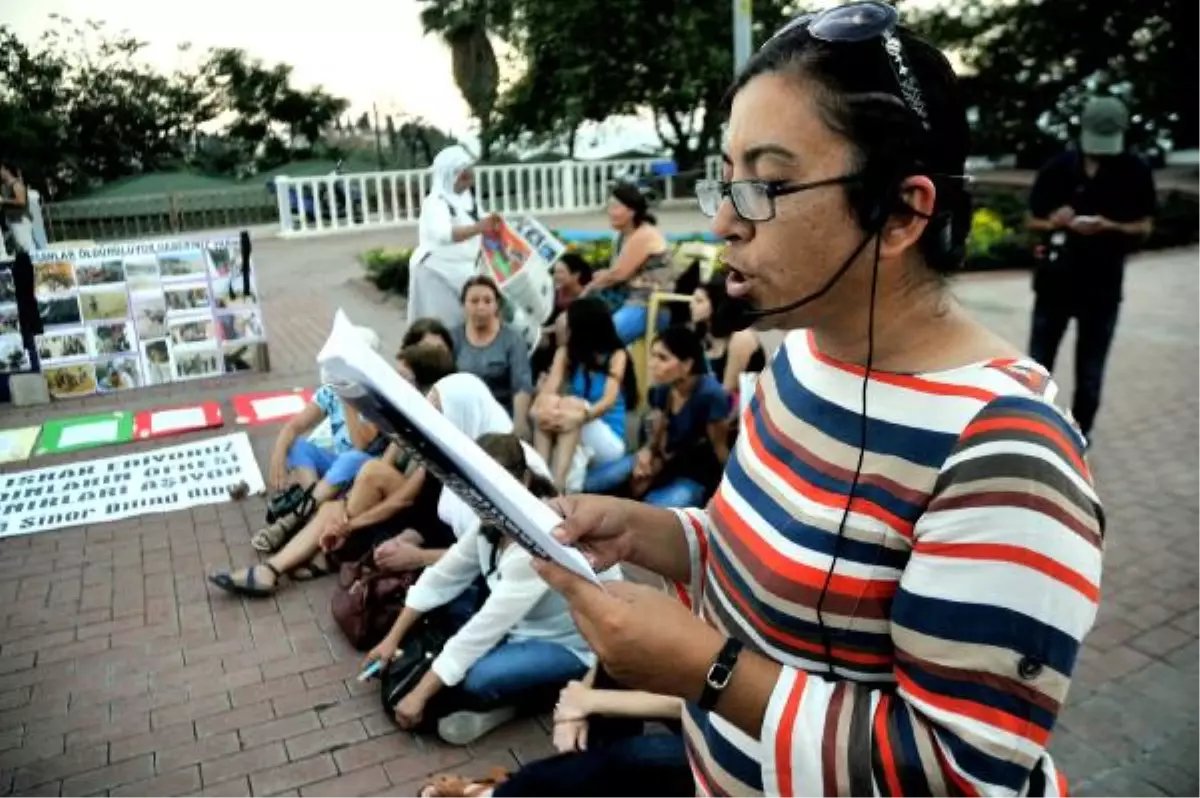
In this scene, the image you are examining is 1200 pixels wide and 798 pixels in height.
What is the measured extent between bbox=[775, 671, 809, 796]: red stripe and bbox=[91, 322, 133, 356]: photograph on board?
7.75 meters

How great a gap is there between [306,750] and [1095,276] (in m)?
4.65

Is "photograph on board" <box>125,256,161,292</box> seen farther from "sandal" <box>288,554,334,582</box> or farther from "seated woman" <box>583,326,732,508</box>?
"seated woman" <box>583,326,732,508</box>

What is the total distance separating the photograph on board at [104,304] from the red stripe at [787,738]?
7615 mm

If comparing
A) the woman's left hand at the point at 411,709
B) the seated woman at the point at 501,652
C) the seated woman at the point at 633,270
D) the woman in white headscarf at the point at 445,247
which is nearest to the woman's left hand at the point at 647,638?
the seated woman at the point at 501,652

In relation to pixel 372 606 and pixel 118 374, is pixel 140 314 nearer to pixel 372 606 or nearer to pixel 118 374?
pixel 118 374


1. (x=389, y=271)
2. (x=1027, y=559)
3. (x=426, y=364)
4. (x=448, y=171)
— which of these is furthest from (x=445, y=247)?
(x=1027, y=559)

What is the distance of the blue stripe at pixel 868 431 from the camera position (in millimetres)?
1035

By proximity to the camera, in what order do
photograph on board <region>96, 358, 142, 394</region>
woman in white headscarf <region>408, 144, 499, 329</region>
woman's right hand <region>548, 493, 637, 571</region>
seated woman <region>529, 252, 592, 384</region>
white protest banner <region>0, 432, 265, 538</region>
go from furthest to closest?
photograph on board <region>96, 358, 142, 394</region> < seated woman <region>529, 252, 592, 384</region> < woman in white headscarf <region>408, 144, 499, 329</region> < white protest banner <region>0, 432, 265, 538</region> < woman's right hand <region>548, 493, 637, 571</region>

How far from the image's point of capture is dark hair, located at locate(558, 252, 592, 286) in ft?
22.4

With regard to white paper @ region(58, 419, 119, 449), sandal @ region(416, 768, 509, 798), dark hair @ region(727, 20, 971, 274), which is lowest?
white paper @ region(58, 419, 119, 449)

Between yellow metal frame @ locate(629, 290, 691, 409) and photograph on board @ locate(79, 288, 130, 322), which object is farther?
photograph on board @ locate(79, 288, 130, 322)

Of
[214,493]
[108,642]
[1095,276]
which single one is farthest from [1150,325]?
[108,642]

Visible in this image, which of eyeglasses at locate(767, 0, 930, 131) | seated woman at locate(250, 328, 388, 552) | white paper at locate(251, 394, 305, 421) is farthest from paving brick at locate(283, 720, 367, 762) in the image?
white paper at locate(251, 394, 305, 421)

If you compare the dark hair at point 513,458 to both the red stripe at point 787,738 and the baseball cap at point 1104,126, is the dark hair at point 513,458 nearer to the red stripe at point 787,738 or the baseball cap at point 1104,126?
the red stripe at point 787,738
